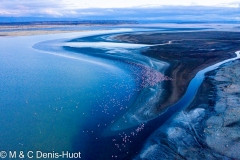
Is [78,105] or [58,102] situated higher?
[58,102]

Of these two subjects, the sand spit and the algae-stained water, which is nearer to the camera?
the sand spit

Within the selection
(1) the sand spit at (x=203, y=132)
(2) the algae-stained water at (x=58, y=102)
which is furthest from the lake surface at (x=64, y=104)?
(1) the sand spit at (x=203, y=132)

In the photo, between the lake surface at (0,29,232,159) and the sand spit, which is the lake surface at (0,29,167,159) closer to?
the lake surface at (0,29,232,159)

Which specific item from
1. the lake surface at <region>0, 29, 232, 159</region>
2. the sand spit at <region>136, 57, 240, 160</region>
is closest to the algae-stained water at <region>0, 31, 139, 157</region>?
the lake surface at <region>0, 29, 232, 159</region>

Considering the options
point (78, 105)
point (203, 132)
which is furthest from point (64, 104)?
point (203, 132)

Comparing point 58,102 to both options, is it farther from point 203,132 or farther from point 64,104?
point 203,132

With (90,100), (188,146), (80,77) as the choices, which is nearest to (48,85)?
(80,77)

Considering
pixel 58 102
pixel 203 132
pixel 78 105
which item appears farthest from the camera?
pixel 58 102

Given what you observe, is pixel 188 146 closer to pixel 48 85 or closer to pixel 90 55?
pixel 48 85

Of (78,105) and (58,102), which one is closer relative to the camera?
(78,105)
